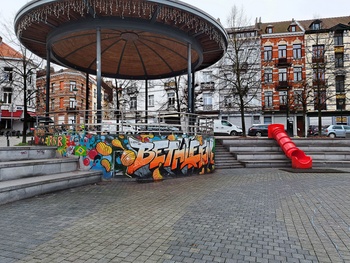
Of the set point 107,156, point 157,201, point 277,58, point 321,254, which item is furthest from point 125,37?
point 277,58

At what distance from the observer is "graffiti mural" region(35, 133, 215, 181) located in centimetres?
871

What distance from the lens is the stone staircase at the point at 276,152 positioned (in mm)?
13289

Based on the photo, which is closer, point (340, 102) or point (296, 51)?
point (340, 102)

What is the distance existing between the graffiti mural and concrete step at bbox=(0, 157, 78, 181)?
479mm

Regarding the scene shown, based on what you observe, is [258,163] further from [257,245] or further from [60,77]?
[60,77]

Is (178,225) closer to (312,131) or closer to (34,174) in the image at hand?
(34,174)

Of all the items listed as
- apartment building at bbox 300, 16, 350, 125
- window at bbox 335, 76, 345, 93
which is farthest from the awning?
window at bbox 335, 76, 345, 93

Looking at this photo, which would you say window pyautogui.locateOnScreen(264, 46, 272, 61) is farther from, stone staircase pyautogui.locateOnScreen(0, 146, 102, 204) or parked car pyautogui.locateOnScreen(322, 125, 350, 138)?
stone staircase pyautogui.locateOnScreen(0, 146, 102, 204)

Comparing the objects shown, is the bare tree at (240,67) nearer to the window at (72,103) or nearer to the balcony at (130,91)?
the balcony at (130,91)

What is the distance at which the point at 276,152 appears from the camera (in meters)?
14.6

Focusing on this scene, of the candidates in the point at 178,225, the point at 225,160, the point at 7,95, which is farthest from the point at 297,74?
the point at 7,95

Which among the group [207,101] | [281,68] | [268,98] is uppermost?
[281,68]

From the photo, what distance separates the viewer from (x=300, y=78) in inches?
1641

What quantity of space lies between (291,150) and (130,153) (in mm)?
9061
